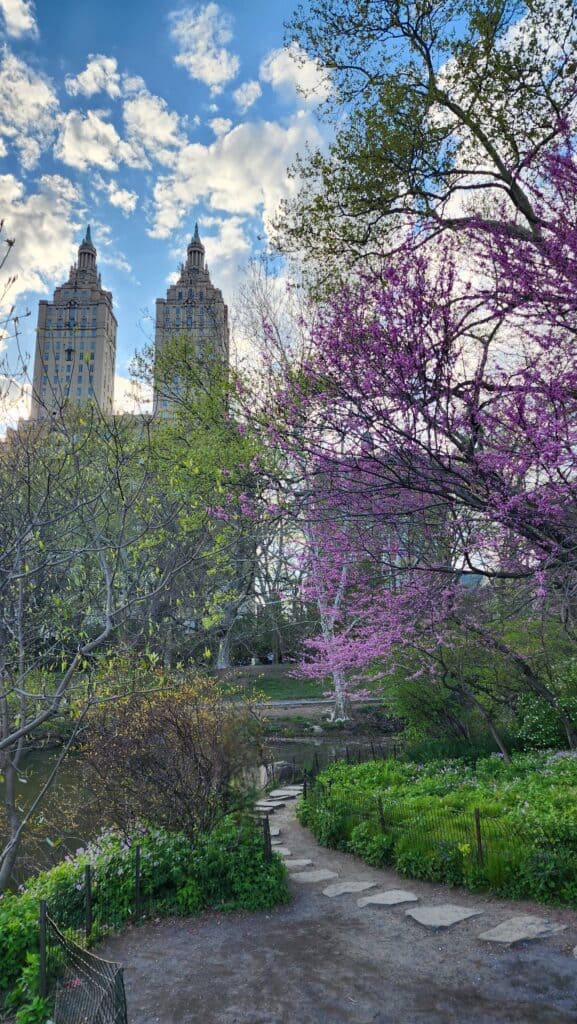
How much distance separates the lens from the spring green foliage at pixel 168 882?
638cm

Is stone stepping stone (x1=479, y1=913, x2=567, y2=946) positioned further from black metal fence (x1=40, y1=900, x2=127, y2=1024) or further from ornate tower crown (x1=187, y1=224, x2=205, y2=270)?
ornate tower crown (x1=187, y1=224, x2=205, y2=270)

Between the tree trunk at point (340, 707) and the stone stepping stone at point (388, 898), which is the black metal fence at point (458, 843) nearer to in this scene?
the stone stepping stone at point (388, 898)

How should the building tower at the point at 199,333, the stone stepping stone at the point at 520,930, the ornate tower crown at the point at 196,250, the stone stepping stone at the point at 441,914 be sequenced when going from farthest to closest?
the ornate tower crown at the point at 196,250
the building tower at the point at 199,333
the stone stepping stone at the point at 441,914
the stone stepping stone at the point at 520,930

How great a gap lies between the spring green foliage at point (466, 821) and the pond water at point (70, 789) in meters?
3.39

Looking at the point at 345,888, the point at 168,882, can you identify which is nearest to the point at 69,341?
the point at 168,882

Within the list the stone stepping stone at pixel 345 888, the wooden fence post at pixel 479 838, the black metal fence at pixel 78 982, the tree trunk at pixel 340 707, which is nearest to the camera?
the black metal fence at pixel 78 982

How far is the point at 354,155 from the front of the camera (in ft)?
21.0

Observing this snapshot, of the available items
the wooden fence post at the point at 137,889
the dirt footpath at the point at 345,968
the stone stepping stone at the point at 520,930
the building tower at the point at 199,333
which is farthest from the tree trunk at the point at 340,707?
the stone stepping stone at the point at 520,930

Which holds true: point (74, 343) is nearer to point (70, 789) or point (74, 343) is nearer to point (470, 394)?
point (470, 394)

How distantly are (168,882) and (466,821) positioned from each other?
136 inches

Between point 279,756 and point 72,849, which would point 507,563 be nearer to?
point 72,849

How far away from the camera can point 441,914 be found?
5.92m

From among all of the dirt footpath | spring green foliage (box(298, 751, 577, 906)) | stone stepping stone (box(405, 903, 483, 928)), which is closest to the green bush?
spring green foliage (box(298, 751, 577, 906))

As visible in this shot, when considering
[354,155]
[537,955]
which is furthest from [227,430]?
[537,955]
